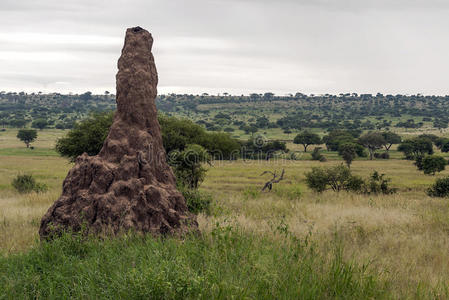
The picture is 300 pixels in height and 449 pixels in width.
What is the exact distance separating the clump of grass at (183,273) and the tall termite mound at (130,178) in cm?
101

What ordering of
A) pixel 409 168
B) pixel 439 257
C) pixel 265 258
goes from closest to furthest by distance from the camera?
pixel 265 258, pixel 439 257, pixel 409 168

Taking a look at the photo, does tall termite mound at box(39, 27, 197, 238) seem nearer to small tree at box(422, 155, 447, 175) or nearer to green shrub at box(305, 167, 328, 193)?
green shrub at box(305, 167, 328, 193)

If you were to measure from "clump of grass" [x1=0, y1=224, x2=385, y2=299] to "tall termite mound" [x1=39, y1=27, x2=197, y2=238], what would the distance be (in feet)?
3.32

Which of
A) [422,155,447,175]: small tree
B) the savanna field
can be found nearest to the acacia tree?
[422,155,447,175]: small tree

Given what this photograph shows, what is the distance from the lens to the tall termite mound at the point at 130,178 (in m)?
8.54

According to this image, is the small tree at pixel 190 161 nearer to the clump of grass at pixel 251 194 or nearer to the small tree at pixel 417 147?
the clump of grass at pixel 251 194

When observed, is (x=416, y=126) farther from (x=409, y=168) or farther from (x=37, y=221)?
(x=37, y=221)

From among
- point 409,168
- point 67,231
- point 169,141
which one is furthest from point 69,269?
point 409,168

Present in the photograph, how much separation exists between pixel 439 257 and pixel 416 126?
123062 mm

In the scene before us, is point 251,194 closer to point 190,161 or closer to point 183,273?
point 190,161

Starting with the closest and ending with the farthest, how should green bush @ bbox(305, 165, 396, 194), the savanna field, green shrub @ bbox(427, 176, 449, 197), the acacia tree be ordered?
1. the savanna field
2. green shrub @ bbox(427, 176, 449, 197)
3. green bush @ bbox(305, 165, 396, 194)
4. the acacia tree

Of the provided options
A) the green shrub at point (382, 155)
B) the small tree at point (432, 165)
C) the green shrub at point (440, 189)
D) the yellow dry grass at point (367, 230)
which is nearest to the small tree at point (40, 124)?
the green shrub at point (382, 155)

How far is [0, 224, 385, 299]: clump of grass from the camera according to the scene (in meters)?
5.05

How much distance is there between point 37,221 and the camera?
1180cm
